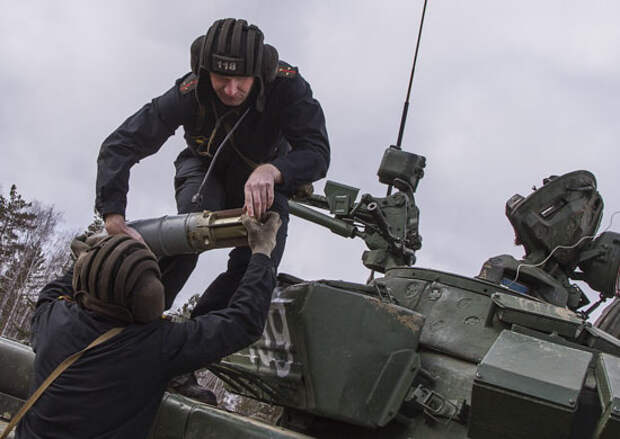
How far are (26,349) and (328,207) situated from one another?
168 inches

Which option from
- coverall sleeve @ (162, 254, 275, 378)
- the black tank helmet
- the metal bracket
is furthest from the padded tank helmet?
the metal bracket

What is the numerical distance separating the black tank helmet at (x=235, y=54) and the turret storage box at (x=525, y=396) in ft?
5.34

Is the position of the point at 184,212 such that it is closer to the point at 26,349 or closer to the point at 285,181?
the point at 285,181

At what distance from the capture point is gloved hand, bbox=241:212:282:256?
3197 mm

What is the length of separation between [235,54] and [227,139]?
442 millimetres

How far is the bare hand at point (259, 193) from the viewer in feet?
10.5

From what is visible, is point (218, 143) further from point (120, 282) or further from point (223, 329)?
point (120, 282)

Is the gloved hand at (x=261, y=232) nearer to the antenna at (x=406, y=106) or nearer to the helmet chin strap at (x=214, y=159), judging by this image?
the helmet chin strap at (x=214, y=159)

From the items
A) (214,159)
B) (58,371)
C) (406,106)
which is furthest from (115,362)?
(406,106)

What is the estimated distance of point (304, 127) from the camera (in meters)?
3.62

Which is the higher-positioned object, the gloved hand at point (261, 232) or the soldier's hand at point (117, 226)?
the gloved hand at point (261, 232)

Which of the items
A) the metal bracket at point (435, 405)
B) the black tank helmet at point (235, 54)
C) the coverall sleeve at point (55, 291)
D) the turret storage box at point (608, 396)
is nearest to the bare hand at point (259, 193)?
the black tank helmet at point (235, 54)

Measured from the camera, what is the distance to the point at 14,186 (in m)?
35.4

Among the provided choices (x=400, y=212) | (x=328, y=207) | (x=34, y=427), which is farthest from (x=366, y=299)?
(x=328, y=207)
